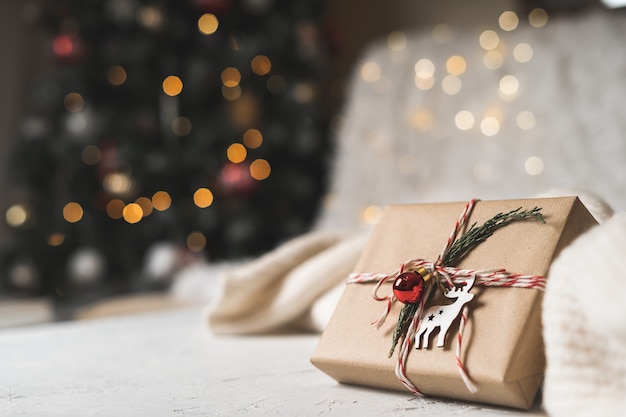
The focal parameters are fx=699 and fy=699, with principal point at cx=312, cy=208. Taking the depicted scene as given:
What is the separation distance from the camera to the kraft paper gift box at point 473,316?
0.68m

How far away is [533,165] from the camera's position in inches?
Answer: 73.4

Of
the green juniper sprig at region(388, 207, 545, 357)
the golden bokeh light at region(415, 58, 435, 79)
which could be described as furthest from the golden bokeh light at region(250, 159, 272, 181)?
the green juniper sprig at region(388, 207, 545, 357)

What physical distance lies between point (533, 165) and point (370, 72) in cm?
71

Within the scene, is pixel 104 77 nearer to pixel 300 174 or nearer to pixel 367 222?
pixel 300 174

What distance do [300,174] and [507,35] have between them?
2.94ft

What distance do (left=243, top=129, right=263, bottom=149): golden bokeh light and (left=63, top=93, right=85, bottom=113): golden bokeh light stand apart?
61 centimetres

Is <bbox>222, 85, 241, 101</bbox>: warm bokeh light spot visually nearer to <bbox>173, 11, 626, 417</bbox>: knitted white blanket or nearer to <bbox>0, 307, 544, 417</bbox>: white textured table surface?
<bbox>173, 11, 626, 417</bbox>: knitted white blanket

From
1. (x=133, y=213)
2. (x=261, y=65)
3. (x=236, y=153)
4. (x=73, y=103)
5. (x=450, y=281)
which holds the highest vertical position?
(x=261, y=65)

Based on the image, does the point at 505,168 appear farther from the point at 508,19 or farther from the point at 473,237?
the point at 473,237

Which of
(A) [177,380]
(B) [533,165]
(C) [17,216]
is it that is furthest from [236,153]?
(A) [177,380]

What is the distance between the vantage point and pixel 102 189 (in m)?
2.60

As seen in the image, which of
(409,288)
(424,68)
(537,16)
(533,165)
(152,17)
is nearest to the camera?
(409,288)

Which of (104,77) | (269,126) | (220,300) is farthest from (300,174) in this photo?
(220,300)

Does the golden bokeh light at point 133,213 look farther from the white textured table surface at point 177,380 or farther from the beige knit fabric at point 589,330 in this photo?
the beige knit fabric at point 589,330
